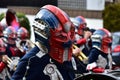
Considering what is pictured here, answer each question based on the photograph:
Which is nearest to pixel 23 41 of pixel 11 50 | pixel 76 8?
pixel 11 50

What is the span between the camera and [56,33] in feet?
19.7

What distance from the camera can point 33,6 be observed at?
2994 centimetres

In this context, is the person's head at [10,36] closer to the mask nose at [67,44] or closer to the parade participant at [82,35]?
the parade participant at [82,35]

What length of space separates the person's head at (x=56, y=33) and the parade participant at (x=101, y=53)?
362 cm

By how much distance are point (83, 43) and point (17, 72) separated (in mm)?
5756

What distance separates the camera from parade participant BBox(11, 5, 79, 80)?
6.00 meters

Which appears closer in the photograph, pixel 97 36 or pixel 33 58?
pixel 33 58

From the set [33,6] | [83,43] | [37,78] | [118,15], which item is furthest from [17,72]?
[33,6]

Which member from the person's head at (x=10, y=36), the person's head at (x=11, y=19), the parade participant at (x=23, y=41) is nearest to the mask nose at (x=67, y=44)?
the person's head at (x=10, y=36)

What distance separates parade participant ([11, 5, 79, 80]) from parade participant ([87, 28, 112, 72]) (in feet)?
11.7

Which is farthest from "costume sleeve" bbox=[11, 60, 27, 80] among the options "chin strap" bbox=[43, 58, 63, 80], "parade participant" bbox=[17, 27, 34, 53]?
"parade participant" bbox=[17, 27, 34, 53]

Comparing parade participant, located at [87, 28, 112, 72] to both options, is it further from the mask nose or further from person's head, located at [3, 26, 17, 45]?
the mask nose

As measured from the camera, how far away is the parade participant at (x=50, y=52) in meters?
6.00

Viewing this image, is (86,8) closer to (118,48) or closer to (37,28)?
(118,48)
